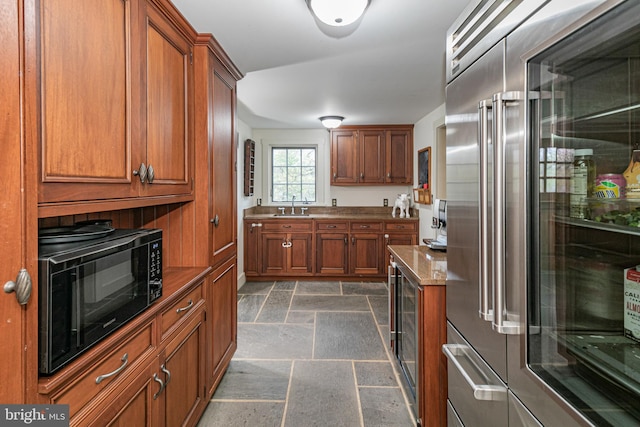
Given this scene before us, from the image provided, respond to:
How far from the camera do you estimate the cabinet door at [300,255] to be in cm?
507

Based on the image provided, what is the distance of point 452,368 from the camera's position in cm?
148

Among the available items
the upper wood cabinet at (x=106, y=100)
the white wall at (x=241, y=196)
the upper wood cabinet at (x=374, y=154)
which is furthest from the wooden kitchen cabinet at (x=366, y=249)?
the upper wood cabinet at (x=106, y=100)

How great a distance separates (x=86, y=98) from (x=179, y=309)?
40.5 inches

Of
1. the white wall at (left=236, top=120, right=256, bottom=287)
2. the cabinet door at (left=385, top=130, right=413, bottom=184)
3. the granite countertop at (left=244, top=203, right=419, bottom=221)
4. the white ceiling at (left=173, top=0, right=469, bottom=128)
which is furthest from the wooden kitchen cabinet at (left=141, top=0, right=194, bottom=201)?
the cabinet door at (left=385, top=130, right=413, bottom=184)

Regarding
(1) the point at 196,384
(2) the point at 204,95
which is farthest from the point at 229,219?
(1) the point at 196,384

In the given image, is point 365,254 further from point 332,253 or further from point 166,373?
point 166,373

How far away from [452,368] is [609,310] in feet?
2.77

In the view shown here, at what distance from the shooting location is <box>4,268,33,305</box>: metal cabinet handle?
2.63ft

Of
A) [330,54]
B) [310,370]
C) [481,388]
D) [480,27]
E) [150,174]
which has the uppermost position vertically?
[330,54]

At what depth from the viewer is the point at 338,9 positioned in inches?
64.3

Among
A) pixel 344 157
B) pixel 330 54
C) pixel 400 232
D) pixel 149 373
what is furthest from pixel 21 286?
pixel 344 157

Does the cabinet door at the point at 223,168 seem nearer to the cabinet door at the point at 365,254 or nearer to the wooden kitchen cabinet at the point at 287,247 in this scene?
the wooden kitchen cabinet at the point at 287,247

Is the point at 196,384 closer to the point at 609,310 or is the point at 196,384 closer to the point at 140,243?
the point at 140,243

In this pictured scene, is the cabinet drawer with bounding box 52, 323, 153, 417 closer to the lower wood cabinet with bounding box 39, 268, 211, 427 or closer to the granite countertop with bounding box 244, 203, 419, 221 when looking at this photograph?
the lower wood cabinet with bounding box 39, 268, 211, 427
